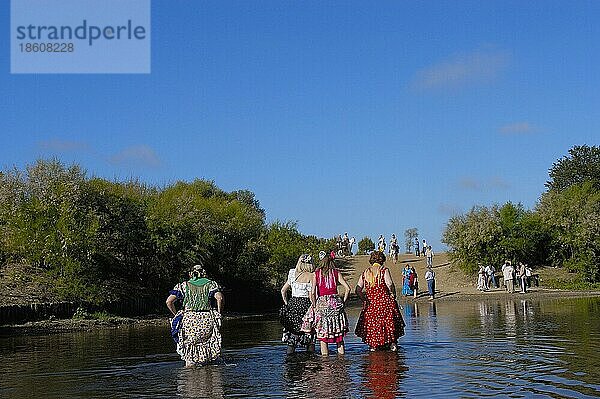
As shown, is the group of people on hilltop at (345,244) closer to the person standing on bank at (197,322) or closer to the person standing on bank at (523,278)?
the person standing on bank at (523,278)

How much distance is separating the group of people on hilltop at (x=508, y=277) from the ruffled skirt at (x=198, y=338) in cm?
3372

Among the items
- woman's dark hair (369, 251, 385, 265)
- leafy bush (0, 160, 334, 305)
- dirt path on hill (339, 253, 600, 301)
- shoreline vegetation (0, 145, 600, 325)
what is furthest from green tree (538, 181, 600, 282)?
woman's dark hair (369, 251, 385, 265)

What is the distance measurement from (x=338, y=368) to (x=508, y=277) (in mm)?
34065

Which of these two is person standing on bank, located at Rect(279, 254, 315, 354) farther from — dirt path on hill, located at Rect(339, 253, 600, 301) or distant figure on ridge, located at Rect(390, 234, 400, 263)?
distant figure on ridge, located at Rect(390, 234, 400, 263)

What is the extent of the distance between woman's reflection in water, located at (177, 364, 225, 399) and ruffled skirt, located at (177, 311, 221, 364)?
0.78 ft

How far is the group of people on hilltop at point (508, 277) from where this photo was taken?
151 ft

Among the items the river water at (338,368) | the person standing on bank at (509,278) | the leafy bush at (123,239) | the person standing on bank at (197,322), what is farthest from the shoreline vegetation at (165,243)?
the person standing on bank at (197,322)

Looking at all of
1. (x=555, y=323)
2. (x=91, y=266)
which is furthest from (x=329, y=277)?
(x=91, y=266)

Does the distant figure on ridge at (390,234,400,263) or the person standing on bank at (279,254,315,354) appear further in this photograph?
the distant figure on ridge at (390,234,400,263)

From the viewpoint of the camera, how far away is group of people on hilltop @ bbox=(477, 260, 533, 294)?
1811 inches

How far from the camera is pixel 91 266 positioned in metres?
33.1

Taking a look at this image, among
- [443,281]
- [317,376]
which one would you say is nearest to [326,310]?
[317,376]

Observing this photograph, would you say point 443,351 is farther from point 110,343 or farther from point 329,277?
point 110,343

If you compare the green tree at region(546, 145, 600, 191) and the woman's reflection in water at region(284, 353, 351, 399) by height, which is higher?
the green tree at region(546, 145, 600, 191)
